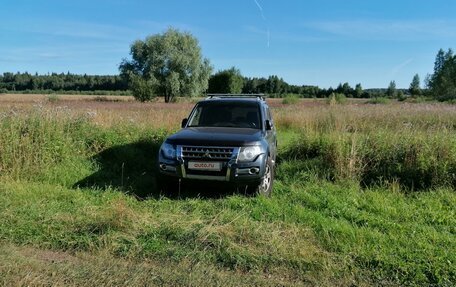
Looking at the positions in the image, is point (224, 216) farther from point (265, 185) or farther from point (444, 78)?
point (444, 78)

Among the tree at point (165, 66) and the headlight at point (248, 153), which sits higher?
the tree at point (165, 66)

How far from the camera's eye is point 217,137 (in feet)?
20.9

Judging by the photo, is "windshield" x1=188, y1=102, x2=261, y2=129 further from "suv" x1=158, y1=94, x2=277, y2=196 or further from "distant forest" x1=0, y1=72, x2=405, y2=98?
"distant forest" x1=0, y1=72, x2=405, y2=98

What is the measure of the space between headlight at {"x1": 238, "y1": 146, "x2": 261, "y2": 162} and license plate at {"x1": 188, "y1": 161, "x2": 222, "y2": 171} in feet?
1.28

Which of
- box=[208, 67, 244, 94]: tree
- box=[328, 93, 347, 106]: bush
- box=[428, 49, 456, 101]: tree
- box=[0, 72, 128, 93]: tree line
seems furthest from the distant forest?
box=[328, 93, 347, 106]: bush

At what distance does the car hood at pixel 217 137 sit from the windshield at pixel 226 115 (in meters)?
0.57

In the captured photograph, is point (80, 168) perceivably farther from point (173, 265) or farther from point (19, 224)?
point (173, 265)

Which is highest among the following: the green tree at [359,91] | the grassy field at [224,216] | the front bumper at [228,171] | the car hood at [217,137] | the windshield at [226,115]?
the green tree at [359,91]

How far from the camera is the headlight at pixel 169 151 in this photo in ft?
20.9

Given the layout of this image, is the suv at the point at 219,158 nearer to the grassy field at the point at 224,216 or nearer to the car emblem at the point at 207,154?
the car emblem at the point at 207,154

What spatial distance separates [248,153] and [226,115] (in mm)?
1808

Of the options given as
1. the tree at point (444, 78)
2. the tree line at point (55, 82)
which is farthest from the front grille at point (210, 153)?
the tree line at point (55, 82)

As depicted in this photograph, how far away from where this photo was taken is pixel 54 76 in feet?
386

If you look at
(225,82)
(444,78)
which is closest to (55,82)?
(225,82)
